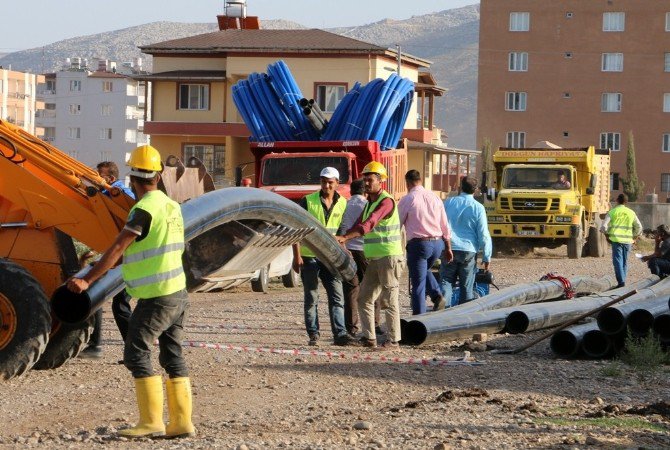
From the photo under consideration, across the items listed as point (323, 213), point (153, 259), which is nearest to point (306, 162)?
point (323, 213)

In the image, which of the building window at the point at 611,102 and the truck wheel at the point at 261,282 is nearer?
the truck wheel at the point at 261,282

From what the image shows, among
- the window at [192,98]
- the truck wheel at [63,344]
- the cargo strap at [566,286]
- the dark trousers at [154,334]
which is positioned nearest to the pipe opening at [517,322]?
the cargo strap at [566,286]

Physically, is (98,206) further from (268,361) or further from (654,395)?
(654,395)

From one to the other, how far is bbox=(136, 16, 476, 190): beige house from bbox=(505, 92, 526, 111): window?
117 ft

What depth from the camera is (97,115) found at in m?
151

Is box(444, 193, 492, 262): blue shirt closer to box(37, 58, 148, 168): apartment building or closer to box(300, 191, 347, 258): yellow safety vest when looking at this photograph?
box(300, 191, 347, 258): yellow safety vest

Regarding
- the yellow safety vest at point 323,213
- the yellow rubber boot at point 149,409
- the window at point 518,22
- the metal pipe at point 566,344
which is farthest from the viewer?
the window at point 518,22

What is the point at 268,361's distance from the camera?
13430 millimetres

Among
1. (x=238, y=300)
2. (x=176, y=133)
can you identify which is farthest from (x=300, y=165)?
(x=176, y=133)

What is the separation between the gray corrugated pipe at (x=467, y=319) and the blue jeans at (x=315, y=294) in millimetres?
790

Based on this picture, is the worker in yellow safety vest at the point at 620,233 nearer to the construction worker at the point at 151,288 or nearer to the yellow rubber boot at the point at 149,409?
the construction worker at the point at 151,288

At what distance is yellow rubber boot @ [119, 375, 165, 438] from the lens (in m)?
9.22

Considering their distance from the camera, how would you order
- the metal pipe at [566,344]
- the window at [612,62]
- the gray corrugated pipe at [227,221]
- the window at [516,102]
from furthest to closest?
the window at [516,102], the window at [612,62], the metal pipe at [566,344], the gray corrugated pipe at [227,221]

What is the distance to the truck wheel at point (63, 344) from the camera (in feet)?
40.5
